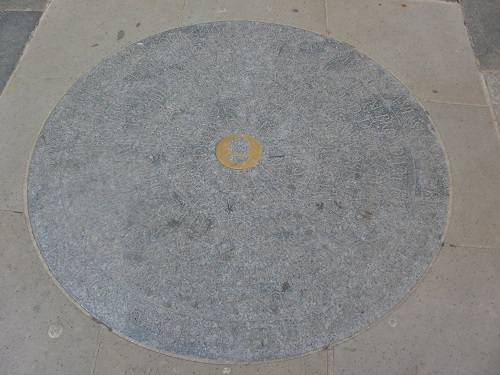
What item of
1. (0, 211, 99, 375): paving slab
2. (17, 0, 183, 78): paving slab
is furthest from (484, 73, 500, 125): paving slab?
(0, 211, 99, 375): paving slab

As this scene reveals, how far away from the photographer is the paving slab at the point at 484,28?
14.2 ft

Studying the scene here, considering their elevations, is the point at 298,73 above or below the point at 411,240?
above

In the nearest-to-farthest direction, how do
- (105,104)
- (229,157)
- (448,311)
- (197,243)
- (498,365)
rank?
(498,365)
(448,311)
(197,243)
(229,157)
(105,104)

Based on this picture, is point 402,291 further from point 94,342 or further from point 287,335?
point 94,342

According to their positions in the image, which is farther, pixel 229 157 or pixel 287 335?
pixel 229 157

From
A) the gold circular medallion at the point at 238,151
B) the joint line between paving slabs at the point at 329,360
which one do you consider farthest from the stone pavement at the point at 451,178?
the gold circular medallion at the point at 238,151

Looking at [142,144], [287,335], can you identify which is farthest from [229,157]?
[287,335]

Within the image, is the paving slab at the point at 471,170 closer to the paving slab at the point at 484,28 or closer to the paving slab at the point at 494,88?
the paving slab at the point at 494,88

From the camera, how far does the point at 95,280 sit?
310 cm

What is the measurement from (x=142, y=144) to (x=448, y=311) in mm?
2389

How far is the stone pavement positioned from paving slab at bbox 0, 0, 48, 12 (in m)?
0.05

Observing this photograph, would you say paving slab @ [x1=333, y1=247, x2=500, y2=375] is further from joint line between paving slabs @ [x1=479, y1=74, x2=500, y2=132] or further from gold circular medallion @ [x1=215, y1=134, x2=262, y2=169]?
gold circular medallion @ [x1=215, y1=134, x2=262, y2=169]

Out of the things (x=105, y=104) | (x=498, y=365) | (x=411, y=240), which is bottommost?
(x=498, y=365)

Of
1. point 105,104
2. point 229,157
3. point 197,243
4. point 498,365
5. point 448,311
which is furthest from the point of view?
point 105,104
